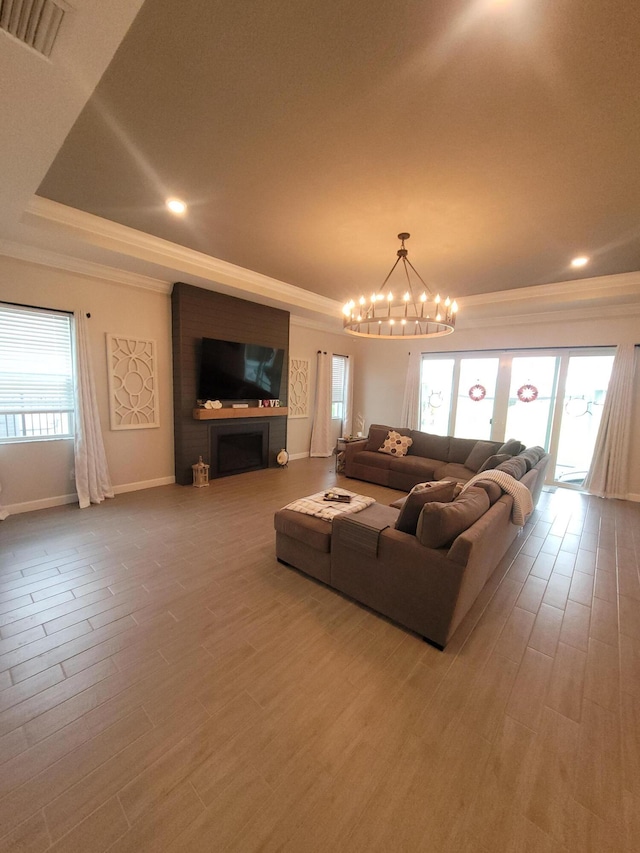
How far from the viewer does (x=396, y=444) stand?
18.4 ft

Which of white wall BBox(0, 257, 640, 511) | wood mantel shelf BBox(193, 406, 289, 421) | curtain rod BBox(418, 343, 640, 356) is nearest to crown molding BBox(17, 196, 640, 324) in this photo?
white wall BBox(0, 257, 640, 511)

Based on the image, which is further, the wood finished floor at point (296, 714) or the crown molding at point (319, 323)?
the crown molding at point (319, 323)

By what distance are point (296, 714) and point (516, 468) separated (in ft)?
8.86

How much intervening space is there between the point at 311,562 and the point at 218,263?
12.3 ft

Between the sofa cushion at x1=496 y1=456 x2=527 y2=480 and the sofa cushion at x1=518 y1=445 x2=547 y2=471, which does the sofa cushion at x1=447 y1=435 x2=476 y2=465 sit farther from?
the sofa cushion at x1=496 y1=456 x2=527 y2=480

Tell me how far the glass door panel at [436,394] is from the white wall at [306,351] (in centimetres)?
193

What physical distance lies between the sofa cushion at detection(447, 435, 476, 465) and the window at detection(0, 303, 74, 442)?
5298 mm

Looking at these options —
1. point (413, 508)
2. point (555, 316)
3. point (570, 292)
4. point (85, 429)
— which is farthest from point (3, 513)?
point (555, 316)

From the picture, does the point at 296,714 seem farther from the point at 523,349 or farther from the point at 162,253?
the point at 523,349

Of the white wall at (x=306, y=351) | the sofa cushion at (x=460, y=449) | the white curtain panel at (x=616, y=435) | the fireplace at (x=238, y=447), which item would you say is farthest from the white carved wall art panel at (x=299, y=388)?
the white curtain panel at (x=616, y=435)

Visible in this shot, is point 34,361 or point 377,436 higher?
point 34,361

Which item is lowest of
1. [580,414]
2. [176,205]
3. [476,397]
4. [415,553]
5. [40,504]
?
[40,504]

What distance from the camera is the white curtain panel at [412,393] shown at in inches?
266

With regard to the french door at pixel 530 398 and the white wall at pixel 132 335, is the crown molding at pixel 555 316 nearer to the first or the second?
the white wall at pixel 132 335
